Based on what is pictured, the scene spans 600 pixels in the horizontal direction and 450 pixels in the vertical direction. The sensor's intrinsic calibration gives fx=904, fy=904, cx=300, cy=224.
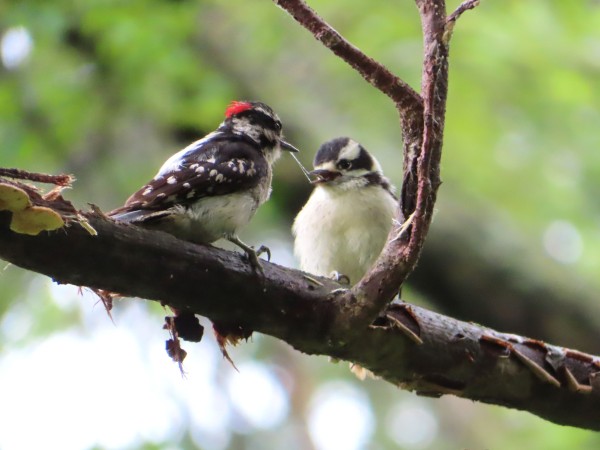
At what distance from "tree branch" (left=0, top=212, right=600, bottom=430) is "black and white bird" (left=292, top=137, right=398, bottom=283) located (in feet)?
4.22

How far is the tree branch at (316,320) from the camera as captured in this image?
1.92 meters

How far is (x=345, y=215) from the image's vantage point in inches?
159

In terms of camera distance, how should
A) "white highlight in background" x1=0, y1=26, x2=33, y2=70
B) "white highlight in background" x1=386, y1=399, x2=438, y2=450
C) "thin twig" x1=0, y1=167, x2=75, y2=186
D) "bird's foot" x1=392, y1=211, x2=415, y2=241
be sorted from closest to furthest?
1. "thin twig" x1=0, y1=167, x2=75, y2=186
2. "bird's foot" x1=392, y1=211, x2=415, y2=241
3. "white highlight in background" x1=0, y1=26, x2=33, y2=70
4. "white highlight in background" x1=386, y1=399, x2=438, y2=450

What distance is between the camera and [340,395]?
9.29 metres

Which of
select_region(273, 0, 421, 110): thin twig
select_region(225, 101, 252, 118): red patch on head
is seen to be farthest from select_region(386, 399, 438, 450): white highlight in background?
select_region(273, 0, 421, 110): thin twig

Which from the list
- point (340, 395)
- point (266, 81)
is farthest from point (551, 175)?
point (340, 395)

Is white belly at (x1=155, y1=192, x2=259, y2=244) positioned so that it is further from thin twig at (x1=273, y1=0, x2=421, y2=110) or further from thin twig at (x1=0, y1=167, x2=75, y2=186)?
thin twig at (x1=273, y1=0, x2=421, y2=110)

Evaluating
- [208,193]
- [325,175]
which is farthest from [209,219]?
[325,175]

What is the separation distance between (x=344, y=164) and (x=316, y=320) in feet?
6.83

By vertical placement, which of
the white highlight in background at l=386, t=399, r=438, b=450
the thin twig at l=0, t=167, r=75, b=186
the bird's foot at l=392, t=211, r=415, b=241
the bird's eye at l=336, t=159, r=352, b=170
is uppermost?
the white highlight in background at l=386, t=399, r=438, b=450

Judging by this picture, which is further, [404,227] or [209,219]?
[209,219]

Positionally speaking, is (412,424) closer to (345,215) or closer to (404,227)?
(345,215)

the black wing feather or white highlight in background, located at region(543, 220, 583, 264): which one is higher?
white highlight in background, located at region(543, 220, 583, 264)

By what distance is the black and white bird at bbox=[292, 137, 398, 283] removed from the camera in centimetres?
396
